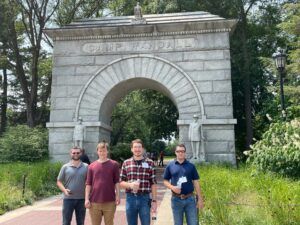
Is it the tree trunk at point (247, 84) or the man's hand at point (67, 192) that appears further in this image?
the tree trunk at point (247, 84)

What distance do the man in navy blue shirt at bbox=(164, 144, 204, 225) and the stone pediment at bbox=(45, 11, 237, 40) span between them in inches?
464

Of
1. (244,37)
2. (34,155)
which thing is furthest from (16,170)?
(244,37)

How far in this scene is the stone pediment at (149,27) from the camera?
17.0 metres

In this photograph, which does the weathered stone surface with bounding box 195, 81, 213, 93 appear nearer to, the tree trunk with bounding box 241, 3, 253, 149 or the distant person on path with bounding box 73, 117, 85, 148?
the distant person on path with bounding box 73, 117, 85, 148

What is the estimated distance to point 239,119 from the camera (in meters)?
23.6

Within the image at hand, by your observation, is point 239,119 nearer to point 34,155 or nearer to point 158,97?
point 158,97

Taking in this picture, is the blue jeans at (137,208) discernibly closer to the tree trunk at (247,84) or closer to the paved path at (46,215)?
the paved path at (46,215)

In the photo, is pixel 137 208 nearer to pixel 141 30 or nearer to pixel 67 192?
pixel 67 192

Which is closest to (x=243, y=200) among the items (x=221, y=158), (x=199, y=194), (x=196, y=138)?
(x=199, y=194)

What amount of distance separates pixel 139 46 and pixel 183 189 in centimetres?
1218

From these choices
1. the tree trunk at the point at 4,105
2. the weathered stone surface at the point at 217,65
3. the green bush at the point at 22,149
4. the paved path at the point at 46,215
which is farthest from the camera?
the tree trunk at the point at 4,105

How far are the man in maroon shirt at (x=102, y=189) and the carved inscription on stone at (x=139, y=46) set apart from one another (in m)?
11.8

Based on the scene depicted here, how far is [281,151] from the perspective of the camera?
32.7ft

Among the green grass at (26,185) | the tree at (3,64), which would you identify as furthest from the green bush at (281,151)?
the tree at (3,64)
